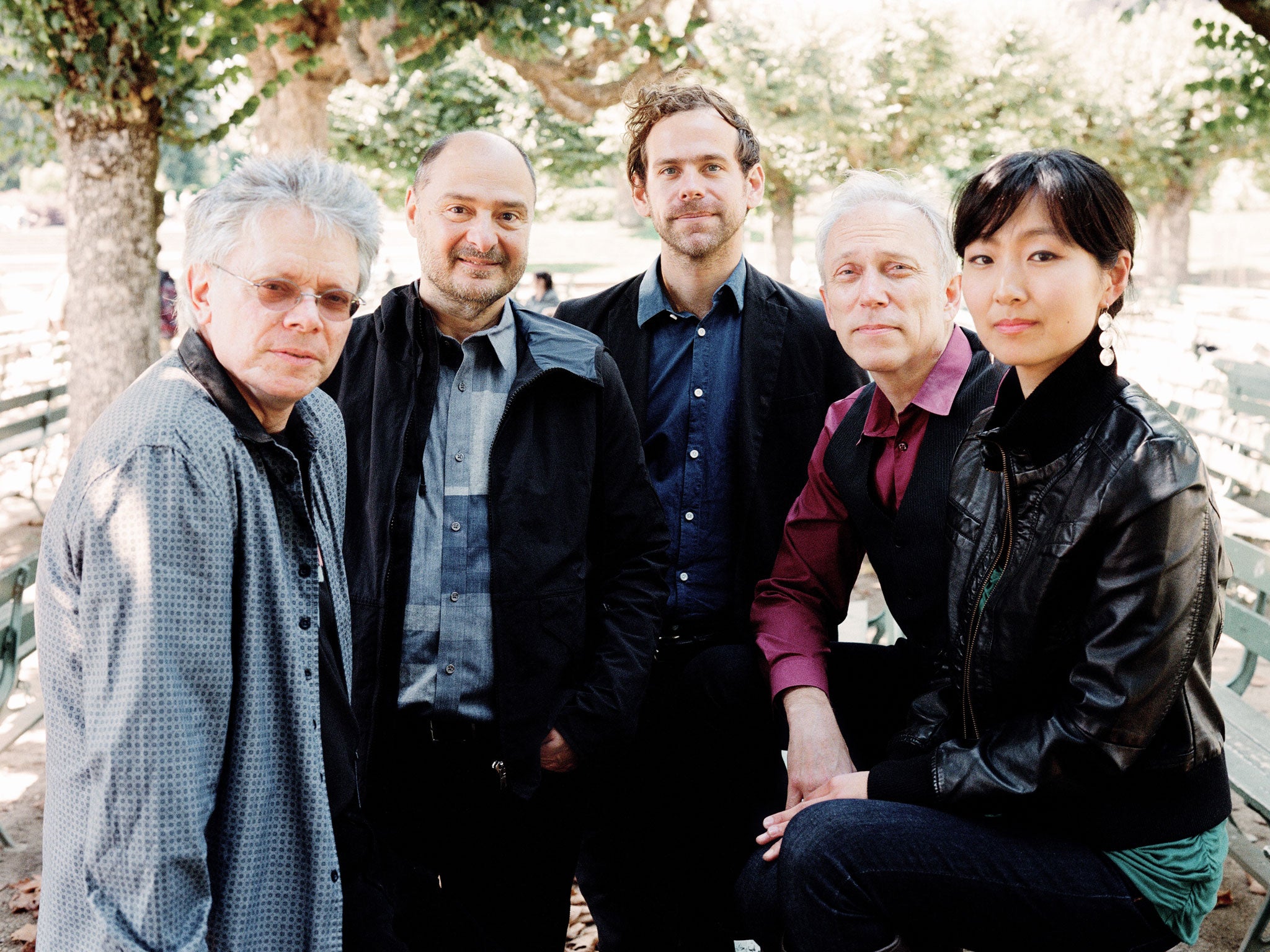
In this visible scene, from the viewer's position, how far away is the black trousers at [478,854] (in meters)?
2.82

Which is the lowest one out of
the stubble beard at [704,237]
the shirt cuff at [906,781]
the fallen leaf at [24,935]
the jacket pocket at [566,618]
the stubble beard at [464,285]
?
the fallen leaf at [24,935]

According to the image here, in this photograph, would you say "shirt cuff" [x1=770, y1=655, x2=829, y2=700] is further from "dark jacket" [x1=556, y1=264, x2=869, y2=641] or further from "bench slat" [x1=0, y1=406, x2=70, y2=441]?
"bench slat" [x1=0, y1=406, x2=70, y2=441]

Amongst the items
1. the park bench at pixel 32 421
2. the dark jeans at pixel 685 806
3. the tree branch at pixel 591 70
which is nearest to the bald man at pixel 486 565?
the dark jeans at pixel 685 806

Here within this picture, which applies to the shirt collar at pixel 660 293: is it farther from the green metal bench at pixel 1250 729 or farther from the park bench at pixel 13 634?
the park bench at pixel 13 634

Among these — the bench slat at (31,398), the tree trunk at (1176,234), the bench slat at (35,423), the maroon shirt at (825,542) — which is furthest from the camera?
the tree trunk at (1176,234)

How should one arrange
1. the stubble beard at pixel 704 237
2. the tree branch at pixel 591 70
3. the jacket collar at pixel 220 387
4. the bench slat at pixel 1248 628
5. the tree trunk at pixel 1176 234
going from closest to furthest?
the jacket collar at pixel 220 387 → the stubble beard at pixel 704 237 → the bench slat at pixel 1248 628 → the tree branch at pixel 591 70 → the tree trunk at pixel 1176 234

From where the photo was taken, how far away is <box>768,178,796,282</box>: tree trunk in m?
25.8

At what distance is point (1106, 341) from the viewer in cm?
211

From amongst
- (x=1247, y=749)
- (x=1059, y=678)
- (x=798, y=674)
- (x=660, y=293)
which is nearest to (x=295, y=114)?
(x=660, y=293)

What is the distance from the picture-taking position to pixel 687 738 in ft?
10.0

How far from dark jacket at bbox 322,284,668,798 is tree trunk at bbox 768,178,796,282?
23385 millimetres

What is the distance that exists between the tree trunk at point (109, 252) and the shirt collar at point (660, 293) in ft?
13.5

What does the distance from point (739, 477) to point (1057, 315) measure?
4.22ft

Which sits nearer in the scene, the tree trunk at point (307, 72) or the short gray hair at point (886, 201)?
the short gray hair at point (886, 201)
